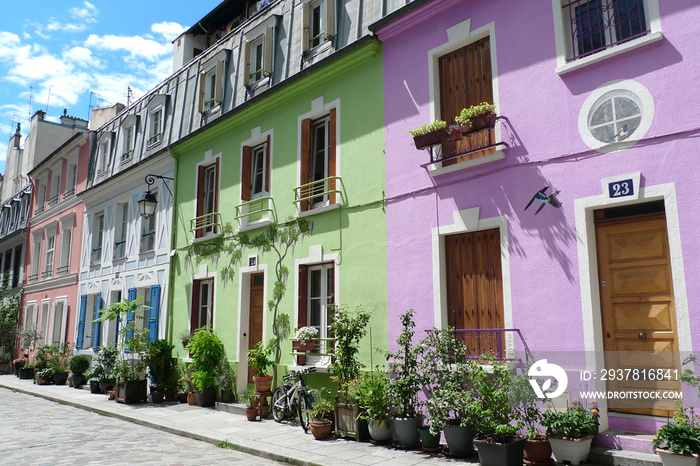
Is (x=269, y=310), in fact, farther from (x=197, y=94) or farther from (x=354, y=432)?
(x=197, y=94)

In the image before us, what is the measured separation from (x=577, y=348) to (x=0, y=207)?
3286cm

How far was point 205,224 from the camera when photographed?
14.0m

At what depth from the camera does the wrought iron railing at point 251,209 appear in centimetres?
1211

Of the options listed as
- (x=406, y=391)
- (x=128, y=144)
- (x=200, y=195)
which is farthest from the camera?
(x=128, y=144)

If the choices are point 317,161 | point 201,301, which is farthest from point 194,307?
point 317,161

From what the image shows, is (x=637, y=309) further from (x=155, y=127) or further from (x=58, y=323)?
(x=58, y=323)

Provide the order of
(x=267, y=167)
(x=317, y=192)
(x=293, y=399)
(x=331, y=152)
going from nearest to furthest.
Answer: (x=293, y=399)
(x=331, y=152)
(x=317, y=192)
(x=267, y=167)

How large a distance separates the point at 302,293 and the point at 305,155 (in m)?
2.81

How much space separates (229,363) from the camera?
12.4 m

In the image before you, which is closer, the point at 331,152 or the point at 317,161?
the point at 331,152

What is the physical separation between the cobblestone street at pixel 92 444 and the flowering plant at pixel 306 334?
94.3 inches

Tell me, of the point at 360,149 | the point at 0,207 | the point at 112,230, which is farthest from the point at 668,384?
the point at 0,207

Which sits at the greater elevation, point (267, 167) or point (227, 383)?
point (267, 167)

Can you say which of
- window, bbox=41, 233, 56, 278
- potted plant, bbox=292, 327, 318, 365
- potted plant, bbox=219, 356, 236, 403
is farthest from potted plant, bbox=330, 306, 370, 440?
window, bbox=41, 233, 56, 278
